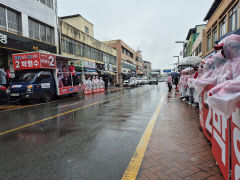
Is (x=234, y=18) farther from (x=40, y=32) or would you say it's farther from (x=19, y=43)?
(x=40, y=32)

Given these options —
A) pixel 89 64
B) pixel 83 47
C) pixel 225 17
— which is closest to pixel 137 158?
pixel 225 17

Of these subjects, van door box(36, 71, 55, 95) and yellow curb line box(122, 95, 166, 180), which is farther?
van door box(36, 71, 55, 95)

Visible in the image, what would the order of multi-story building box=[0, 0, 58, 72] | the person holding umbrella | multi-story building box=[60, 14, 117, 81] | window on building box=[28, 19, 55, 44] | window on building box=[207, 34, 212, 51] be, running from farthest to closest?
multi-story building box=[60, 14, 117, 81] → window on building box=[207, 34, 212, 51] → the person holding umbrella → window on building box=[28, 19, 55, 44] → multi-story building box=[0, 0, 58, 72]

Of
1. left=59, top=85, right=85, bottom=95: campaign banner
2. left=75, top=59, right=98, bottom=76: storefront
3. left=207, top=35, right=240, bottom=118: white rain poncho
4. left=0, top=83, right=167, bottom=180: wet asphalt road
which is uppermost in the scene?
left=75, top=59, right=98, bottom=76: storefront

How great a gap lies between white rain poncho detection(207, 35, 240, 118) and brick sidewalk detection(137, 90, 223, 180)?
126 cm

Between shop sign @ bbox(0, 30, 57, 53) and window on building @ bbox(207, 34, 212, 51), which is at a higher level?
window on building @ bbox(207, 34, 212, 51)

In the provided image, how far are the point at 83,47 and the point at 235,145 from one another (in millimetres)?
27382

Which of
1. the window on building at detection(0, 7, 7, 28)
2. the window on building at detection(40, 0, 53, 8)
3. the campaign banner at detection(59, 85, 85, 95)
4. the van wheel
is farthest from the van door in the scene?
the window on building at detection(40, 0, 53, 8)

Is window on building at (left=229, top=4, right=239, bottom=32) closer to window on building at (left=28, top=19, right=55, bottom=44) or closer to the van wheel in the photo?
the van wheel

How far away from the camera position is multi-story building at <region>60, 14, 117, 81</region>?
74.6 feet

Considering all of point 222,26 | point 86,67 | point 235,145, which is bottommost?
point 235,145

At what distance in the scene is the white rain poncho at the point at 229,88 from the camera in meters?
1.55

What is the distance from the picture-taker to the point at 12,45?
1338cm

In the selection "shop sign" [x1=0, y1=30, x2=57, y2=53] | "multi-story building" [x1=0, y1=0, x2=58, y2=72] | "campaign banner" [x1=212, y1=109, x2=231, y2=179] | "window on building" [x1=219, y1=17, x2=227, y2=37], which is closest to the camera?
"campaign banner" [x1=212, y1=109, x2=231, y2=179]
